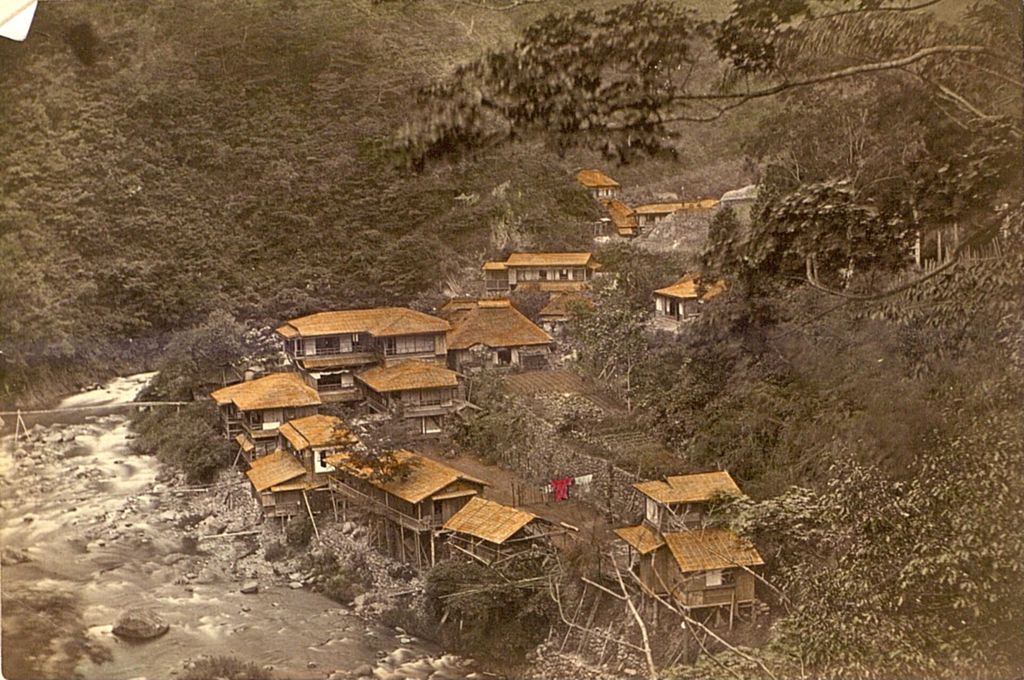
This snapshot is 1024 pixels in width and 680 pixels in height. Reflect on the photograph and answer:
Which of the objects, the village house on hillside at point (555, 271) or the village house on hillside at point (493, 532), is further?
the village house on hillside at point (555, 271)

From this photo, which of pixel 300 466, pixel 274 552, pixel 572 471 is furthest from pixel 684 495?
pixel 274 552

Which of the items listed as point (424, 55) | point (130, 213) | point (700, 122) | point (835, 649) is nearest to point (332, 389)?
point (130, 213)

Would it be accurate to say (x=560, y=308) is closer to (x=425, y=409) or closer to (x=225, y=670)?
(x=425, y=409)

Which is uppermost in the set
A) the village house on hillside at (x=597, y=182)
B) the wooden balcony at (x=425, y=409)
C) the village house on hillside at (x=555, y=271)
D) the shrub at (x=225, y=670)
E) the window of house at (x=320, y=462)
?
the village house on hillside at (x=597, y=182)

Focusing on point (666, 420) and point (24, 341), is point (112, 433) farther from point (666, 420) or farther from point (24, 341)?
point (666, 420)

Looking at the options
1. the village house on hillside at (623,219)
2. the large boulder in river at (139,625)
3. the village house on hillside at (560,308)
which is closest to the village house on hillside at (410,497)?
the village house on hillside at (560,308)

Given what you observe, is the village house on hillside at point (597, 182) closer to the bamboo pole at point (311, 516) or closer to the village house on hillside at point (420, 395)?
the village house on hillside at point (420, 395)

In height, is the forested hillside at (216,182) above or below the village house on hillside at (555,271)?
above
